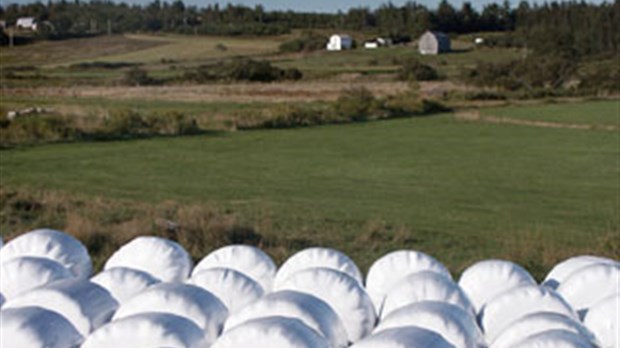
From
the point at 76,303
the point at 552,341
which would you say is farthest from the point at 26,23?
the point at 552,341

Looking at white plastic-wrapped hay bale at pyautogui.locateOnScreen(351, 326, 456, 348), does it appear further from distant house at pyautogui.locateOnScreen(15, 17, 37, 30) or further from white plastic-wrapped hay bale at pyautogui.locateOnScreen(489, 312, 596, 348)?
distant house at pyautogui.locateOnScreen(15, 17, 37, 30)

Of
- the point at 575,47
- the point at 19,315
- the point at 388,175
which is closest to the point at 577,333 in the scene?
the point at 19,315

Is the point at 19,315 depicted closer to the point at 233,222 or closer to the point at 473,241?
the point at 233,222

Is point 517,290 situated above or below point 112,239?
above

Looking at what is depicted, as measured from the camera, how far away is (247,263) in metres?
7.52

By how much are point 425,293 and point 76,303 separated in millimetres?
2209

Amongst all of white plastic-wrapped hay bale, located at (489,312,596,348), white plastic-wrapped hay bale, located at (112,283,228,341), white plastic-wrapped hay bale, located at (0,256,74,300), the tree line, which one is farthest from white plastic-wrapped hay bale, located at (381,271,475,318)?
the tree line

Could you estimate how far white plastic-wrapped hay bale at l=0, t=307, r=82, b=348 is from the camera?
5.30 metres

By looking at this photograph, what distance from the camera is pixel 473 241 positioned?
577 inches

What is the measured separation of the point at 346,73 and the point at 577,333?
7299cm

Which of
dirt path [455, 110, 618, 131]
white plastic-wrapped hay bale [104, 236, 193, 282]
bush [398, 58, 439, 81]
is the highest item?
white plastic-wrapped hay bale [104, 236, 193, 282]

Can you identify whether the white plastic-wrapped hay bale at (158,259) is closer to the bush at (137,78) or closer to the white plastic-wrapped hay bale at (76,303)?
the white plastic-wrapped hay bale at (76,303)

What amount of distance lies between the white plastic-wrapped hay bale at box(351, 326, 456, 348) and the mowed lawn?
724cm

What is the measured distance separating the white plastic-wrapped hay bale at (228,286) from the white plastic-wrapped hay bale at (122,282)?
395 millimetres
